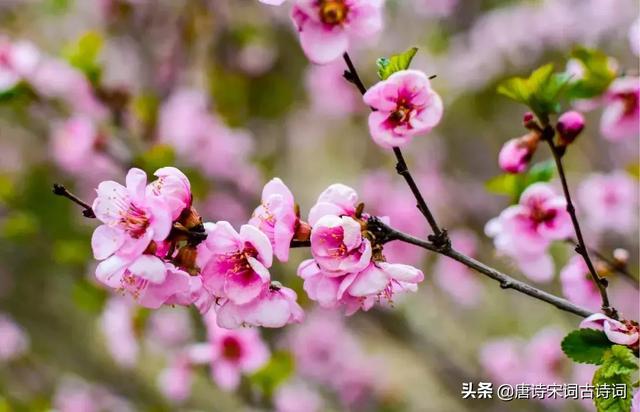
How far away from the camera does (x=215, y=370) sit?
125 cm

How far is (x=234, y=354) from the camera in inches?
48.9

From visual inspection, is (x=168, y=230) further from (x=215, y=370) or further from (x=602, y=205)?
(x=602, y=205)

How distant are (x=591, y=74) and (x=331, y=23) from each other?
0.43m

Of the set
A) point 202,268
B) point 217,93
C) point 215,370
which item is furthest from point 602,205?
point 202,268

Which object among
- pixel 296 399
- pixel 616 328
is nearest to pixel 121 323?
pixel 296 399

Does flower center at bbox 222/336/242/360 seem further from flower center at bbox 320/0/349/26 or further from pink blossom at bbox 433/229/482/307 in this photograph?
pink blossom at bbox 433/229/482/307

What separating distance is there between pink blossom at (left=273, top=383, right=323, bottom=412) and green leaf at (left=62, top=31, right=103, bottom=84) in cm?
75

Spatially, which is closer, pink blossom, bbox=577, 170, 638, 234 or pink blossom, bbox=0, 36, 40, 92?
pink blossom, bbox=0, 36, 40, 92

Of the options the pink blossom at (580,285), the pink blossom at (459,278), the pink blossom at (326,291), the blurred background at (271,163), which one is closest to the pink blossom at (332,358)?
the blurred background at (271,163)

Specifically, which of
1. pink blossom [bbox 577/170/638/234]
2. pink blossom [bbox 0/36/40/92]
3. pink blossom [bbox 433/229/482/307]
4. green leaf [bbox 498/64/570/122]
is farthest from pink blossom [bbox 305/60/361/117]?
green leaf [bbox 498/64/570/122]

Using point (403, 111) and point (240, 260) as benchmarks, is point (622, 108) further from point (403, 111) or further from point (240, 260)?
point (240, 260)

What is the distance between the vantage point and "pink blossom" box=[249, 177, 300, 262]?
0.67 m

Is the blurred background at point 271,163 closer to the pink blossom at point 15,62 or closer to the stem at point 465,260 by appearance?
the pink blossom at point 15,62

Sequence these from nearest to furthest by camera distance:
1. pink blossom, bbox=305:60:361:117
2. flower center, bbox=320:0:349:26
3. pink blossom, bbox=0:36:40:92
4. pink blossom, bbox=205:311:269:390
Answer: flower center, bbox=320:0:349:26
pink blossom, bbox=205:311:269:390
pink blossom, bbox=0:36:40:92
pink blossom, bbox=305:60:361:117
